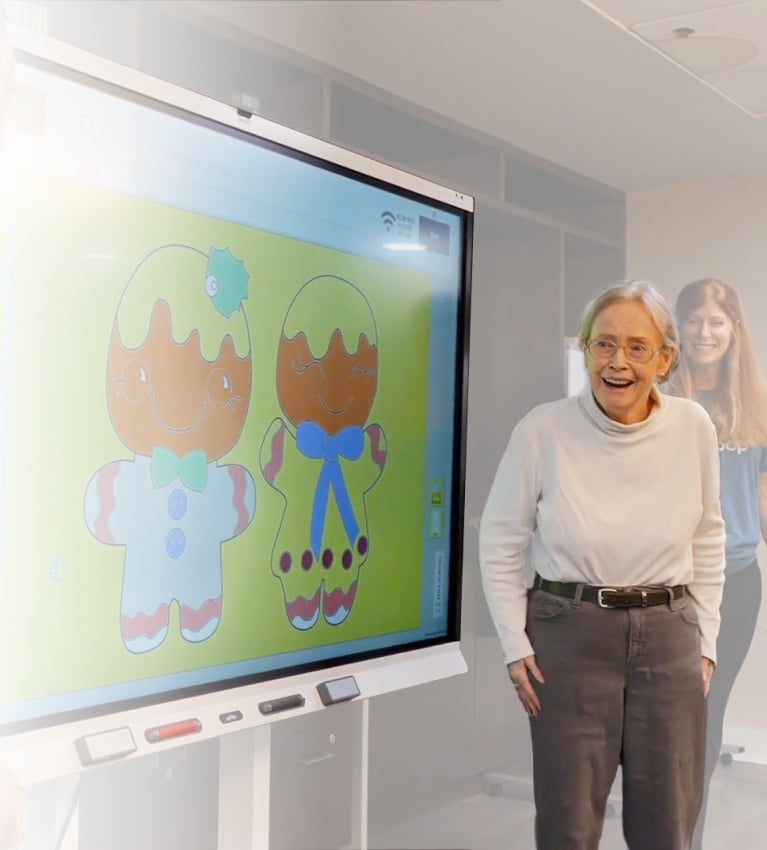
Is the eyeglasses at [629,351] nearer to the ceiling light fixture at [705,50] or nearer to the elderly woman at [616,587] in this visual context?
the elderly woman at [616,587]

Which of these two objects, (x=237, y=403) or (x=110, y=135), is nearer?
(x=110, y=135)

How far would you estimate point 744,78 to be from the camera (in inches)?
86.8

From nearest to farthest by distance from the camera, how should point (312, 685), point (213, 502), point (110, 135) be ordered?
point (110, 135), point (213, 502), point (312, 685)

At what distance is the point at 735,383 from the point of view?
2.16 metres

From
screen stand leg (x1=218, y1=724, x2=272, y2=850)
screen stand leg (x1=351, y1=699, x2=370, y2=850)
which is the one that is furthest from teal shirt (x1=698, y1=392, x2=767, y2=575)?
screen stand leg (x1=218, y1=724, x2=272, y2=850)

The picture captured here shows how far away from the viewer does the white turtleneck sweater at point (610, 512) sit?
2016 mm

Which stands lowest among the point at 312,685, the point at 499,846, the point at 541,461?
the point at 499,846

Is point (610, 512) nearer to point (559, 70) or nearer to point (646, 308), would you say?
point (646, 308)

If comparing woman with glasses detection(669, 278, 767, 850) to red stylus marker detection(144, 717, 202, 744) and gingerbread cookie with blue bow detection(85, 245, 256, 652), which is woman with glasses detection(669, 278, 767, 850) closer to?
gingerbread cookie with blue bow detection(85, 245, 256, 652)

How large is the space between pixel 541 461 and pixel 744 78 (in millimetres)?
914

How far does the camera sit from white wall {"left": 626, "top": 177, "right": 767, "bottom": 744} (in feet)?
7.11

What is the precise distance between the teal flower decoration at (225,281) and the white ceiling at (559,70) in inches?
36.6

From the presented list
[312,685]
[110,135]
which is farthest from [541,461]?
[110,135]

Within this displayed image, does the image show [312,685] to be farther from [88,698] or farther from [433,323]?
[433,323]
